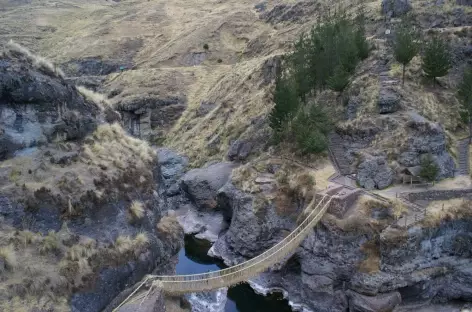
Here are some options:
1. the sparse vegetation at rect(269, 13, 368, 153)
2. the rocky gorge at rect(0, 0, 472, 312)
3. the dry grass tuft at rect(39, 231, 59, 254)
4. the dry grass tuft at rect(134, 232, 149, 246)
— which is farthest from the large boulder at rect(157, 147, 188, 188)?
the dry grass tuft at rect(39, 231, 59, 254)

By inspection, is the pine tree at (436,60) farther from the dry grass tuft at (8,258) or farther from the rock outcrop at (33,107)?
the dry grass tuft at (8,258)

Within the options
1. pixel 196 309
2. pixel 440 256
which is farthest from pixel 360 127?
pixel 196 309

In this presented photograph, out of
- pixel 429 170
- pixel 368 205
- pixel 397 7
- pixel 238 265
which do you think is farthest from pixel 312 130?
pixel 397 7

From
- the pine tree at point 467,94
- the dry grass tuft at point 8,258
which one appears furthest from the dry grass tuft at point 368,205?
the dry grass tuft at point 8,258

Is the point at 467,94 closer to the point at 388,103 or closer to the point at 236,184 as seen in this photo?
the point at 388,103

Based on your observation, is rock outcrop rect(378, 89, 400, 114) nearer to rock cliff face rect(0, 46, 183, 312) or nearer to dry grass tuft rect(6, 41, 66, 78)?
rock cliff face rect(0, 46, 183, 312)

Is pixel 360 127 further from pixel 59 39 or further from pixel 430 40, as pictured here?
pixel 59 39

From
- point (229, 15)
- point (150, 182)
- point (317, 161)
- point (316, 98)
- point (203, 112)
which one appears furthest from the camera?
point (229, 15)
